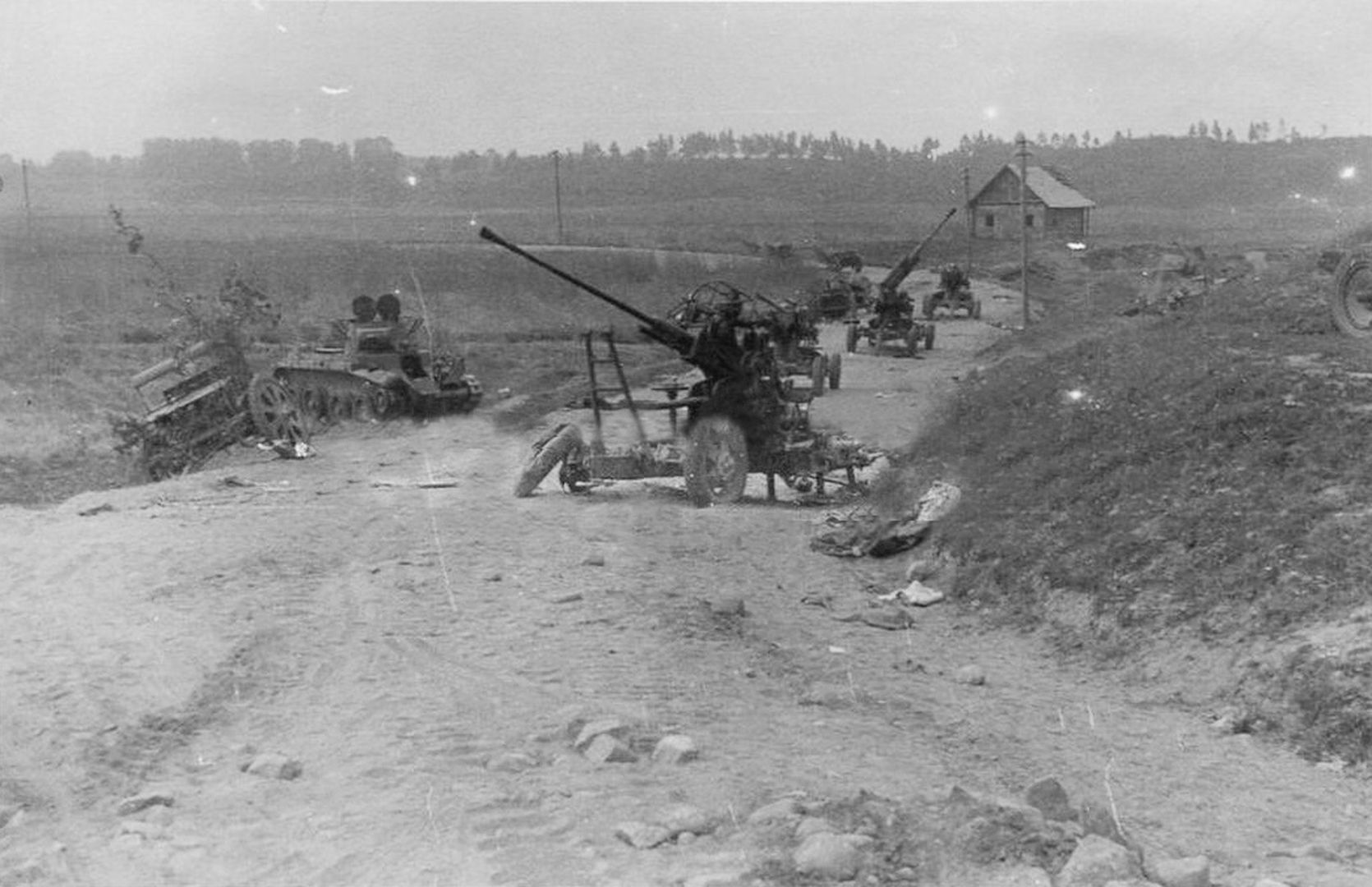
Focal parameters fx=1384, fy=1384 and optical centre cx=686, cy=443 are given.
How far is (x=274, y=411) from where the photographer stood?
61.9 ft

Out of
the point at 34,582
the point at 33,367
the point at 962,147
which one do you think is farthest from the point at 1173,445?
the point at 962,147

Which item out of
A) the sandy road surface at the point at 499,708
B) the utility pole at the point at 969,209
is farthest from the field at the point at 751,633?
the utility pole at the point at 969,209

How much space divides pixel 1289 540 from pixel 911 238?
4814cm

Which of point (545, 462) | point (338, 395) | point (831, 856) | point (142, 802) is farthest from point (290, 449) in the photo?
point (831, 856)

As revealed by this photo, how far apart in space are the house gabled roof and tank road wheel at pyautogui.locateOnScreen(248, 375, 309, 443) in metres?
34.8

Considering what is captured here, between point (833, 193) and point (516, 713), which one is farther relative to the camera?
point (833, 193)

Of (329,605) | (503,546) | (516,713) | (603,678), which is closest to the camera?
(516,713)

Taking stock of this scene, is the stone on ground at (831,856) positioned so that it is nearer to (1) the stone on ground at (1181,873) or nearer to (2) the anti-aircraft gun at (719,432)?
(1) the stone on ground at (1181,873)

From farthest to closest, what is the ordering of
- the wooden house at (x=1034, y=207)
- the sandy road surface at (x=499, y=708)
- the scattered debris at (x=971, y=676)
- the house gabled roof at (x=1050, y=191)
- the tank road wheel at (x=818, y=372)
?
the wooden house at (x=1034, y=207), the house gabled roof at (x=1050, y=191), the tank road wheel at (x=818, y=372), the scattered debris at (x=971, y=676), the sandy road surface at (x=499, y=708)

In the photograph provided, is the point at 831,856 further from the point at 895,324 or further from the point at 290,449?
the point at 895,324

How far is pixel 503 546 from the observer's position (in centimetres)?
1084

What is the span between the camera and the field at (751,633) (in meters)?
5.71

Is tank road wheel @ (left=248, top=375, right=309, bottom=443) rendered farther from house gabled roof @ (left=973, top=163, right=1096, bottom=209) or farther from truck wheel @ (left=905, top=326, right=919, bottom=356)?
house gabled roof @ (left=973, top=163, right=1096, bottom=209)

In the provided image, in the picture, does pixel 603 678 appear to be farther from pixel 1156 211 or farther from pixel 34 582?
pixel 1156 211
